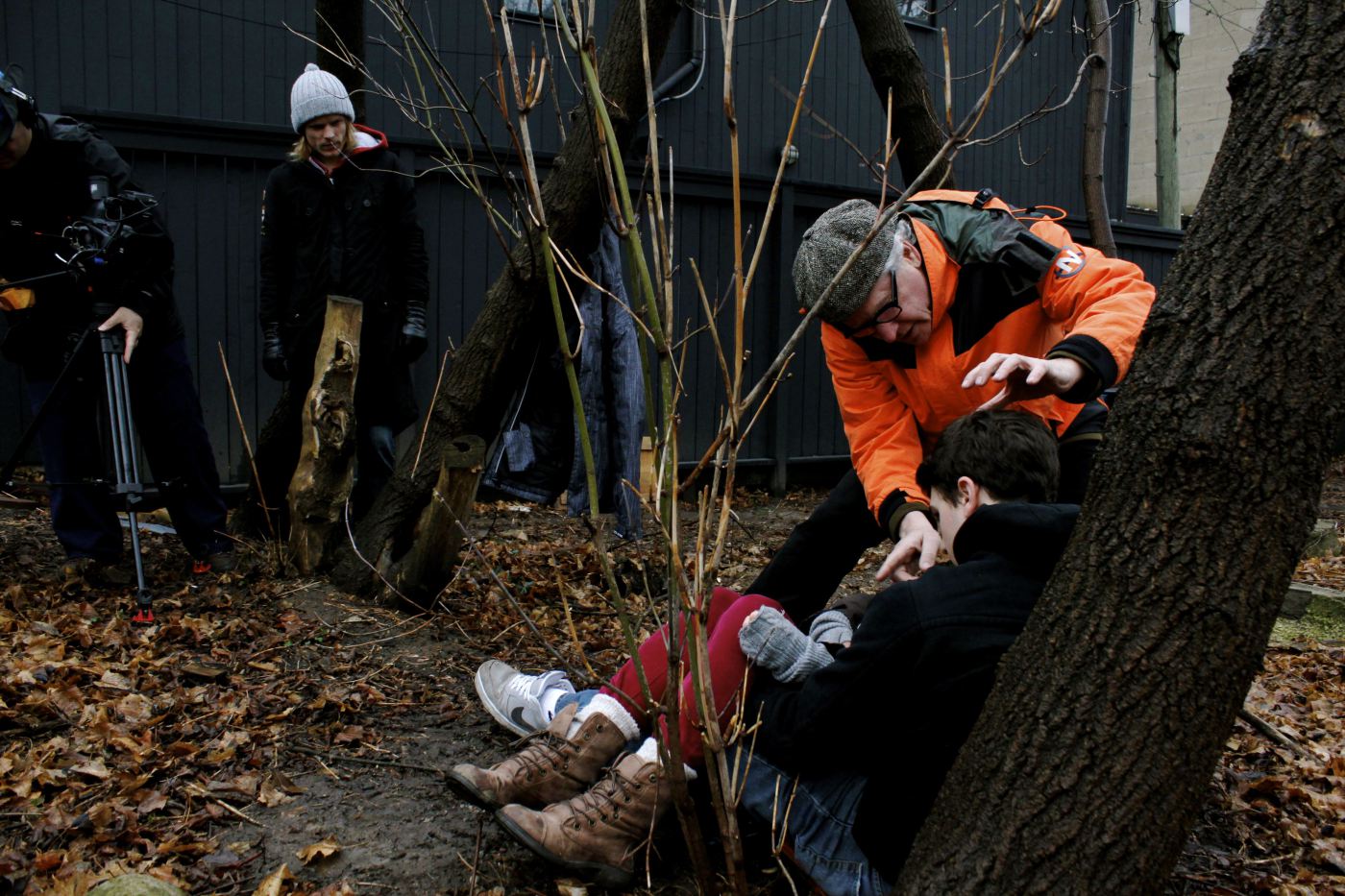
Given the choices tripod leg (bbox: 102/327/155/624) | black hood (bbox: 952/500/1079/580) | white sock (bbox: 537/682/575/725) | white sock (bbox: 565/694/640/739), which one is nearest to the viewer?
black hood (bbox: 952/500/1079/580)

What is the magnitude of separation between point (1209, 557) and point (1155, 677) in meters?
0.20

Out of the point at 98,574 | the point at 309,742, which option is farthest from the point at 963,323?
the point at 98,574

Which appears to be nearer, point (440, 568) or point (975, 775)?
point (975, 775)

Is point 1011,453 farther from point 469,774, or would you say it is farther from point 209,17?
point 209,17

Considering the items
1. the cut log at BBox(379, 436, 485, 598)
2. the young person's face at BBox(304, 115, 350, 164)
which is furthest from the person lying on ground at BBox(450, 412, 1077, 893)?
the young person's face at BBox(304, 115, 350, 164)

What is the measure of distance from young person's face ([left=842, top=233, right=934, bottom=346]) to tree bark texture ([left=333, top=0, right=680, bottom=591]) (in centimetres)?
201

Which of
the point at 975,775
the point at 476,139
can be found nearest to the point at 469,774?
the point at 975,775

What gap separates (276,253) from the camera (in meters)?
5.13

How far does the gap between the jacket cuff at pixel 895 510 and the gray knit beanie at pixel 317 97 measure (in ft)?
10.4

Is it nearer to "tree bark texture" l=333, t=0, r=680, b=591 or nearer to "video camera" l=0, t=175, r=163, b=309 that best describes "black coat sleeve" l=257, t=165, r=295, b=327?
"video camera" l=0, t=175, r=163, b=309

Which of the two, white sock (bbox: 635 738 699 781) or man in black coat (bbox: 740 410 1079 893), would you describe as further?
white sock (bbox: 635 738 699 781)

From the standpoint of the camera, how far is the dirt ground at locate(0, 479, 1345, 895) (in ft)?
8.49

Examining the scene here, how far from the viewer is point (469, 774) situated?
2.59 meters

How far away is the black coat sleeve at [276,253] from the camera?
507 centimetres
